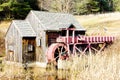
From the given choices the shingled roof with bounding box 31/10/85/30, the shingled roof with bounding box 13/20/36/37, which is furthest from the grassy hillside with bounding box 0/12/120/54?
the shingled roof with bounding box 13/20/36/37

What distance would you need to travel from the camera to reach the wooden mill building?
3262 centimetres

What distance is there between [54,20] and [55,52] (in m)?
3.94

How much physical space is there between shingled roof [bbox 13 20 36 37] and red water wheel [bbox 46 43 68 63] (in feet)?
8.53

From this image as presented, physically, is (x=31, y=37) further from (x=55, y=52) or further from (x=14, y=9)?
(x=14, y=9)

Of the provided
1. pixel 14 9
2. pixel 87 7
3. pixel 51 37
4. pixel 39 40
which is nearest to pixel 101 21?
pixel 87 7

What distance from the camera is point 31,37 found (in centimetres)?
3325

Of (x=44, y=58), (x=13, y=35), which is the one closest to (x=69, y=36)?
(x=44, y=58)

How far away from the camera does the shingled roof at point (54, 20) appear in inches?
1326

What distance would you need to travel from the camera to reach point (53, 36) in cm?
3366

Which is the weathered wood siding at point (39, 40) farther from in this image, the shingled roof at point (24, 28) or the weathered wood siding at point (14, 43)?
the weathered wood siding at point (14, 43)

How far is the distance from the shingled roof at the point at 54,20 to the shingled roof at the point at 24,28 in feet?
4.80

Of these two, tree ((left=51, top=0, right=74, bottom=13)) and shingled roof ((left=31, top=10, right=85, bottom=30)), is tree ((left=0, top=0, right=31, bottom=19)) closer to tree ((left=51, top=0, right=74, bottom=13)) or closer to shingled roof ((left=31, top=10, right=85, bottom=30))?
tree ((left=51, top=0, right=74, bottom=13))

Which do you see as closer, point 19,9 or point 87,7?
point 19,9

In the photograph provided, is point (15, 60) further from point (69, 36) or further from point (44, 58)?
point (69, 36)
